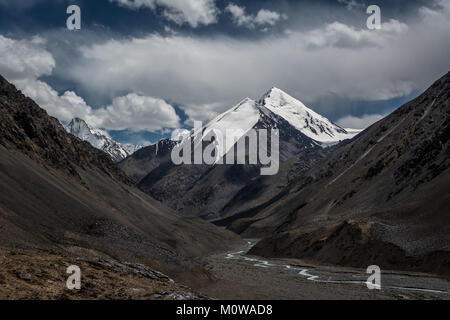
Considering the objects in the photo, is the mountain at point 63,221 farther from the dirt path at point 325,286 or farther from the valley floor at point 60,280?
the dirt path at point 325,286

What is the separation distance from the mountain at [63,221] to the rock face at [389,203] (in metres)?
28.1

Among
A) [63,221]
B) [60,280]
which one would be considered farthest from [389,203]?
[60,280]

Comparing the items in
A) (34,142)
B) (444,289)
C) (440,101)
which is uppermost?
(440,101)

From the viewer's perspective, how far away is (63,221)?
51.0m

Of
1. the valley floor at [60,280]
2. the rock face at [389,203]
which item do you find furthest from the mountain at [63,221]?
the rock face at [389,203]

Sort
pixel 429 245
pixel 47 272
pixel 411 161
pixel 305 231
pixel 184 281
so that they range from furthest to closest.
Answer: pixel 411 161, pixel 305 231, pixel 429 245, pixel 184 281, pixel 47 272

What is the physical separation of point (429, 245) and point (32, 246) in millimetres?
50390

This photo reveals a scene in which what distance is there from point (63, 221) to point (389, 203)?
68.4 metres

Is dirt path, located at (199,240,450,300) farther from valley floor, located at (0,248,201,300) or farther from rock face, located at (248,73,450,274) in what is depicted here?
valley floor, located at (0,248,201,300)

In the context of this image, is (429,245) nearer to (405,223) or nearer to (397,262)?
(397,262)

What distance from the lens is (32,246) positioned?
31.6 m

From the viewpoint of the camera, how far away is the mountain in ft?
103
